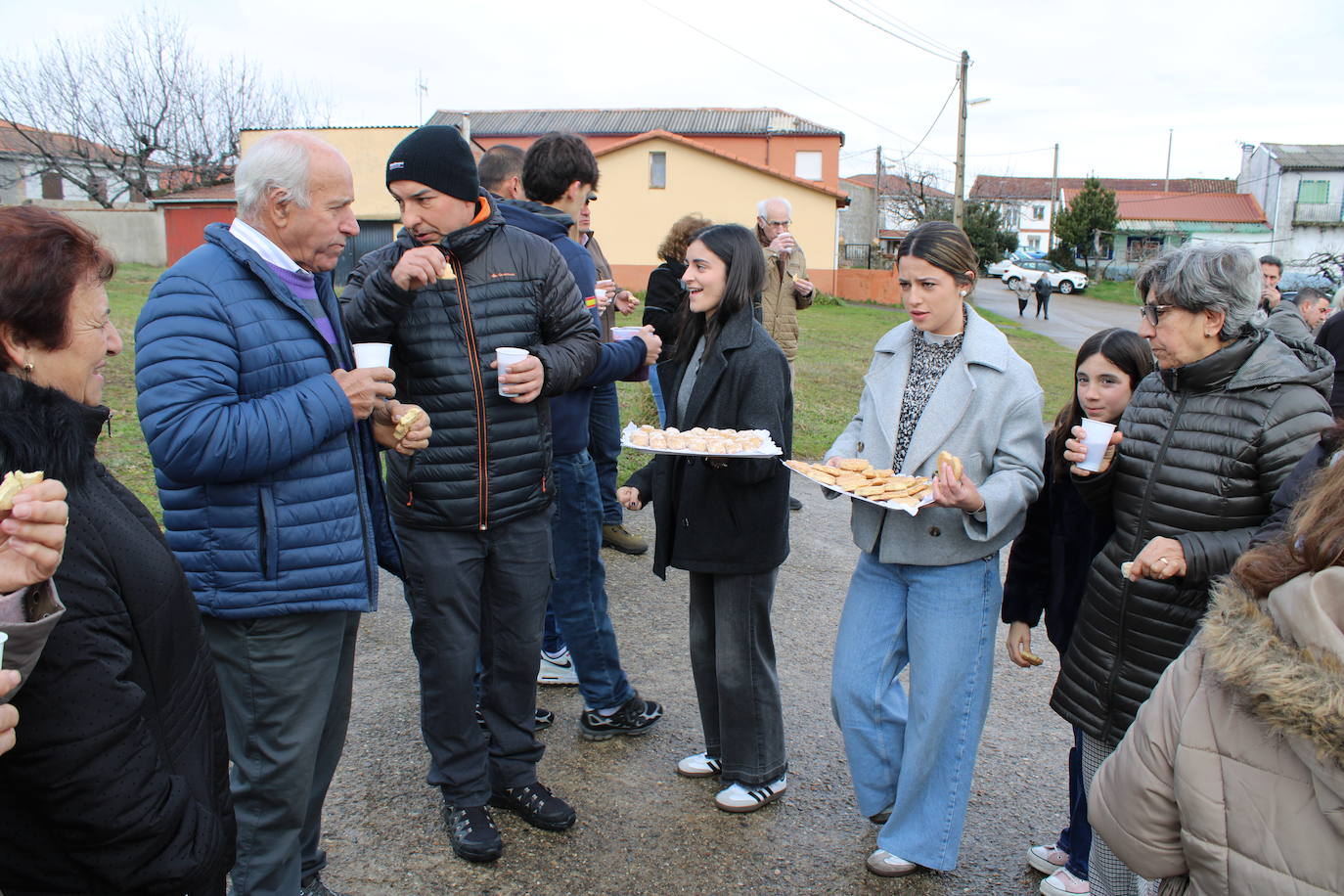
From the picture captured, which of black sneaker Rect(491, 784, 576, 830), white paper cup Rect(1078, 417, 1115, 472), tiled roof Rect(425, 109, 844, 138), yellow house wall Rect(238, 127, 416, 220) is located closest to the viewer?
white paper cup Rect(1078, 417, 1115, 472)

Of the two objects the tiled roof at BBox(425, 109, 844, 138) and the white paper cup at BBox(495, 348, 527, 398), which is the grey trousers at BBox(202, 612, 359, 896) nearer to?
the white paper cup at BBox(495, 348, 527, 398)

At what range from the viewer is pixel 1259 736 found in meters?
1.39

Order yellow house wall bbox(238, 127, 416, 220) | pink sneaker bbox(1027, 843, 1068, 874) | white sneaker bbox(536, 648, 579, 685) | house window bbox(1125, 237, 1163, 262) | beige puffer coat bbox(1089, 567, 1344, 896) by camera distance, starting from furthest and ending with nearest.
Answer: house window bbox(1125, 237, 1163, 262) < yellow house wall bbox(238, 127, 416, 220) < white sneaker bbox(536, 648, 579, 685) < pink sneaker bbox(1027, 843, 1068, 874) < beige puffer coat bbox(1089, 567, 1344, 896)

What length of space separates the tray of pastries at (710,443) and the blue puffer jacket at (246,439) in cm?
106

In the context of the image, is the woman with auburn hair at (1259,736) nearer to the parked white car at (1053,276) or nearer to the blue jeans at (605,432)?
the blue jeans at (605,432)

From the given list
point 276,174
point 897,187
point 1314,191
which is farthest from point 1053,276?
point 276,174

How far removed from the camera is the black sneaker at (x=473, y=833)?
121 inches

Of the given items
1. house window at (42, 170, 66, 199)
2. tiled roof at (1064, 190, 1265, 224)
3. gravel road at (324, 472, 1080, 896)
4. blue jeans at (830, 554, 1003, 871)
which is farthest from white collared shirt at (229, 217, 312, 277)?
tiled roof at (1064, 190, 1265, 224)

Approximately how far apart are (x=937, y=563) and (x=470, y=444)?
5.15ft

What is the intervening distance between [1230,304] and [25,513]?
279cm

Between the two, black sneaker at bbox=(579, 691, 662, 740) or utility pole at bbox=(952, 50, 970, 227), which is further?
utility pole at bbox=(952, 50, 970, 227)

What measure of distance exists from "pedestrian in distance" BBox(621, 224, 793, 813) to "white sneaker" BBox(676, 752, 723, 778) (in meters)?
0.13

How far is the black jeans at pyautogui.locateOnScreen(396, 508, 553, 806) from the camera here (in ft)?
10.2

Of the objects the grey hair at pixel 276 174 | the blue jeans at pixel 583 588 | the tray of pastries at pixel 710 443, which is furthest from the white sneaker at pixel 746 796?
the grey hair at pixel 276 174
